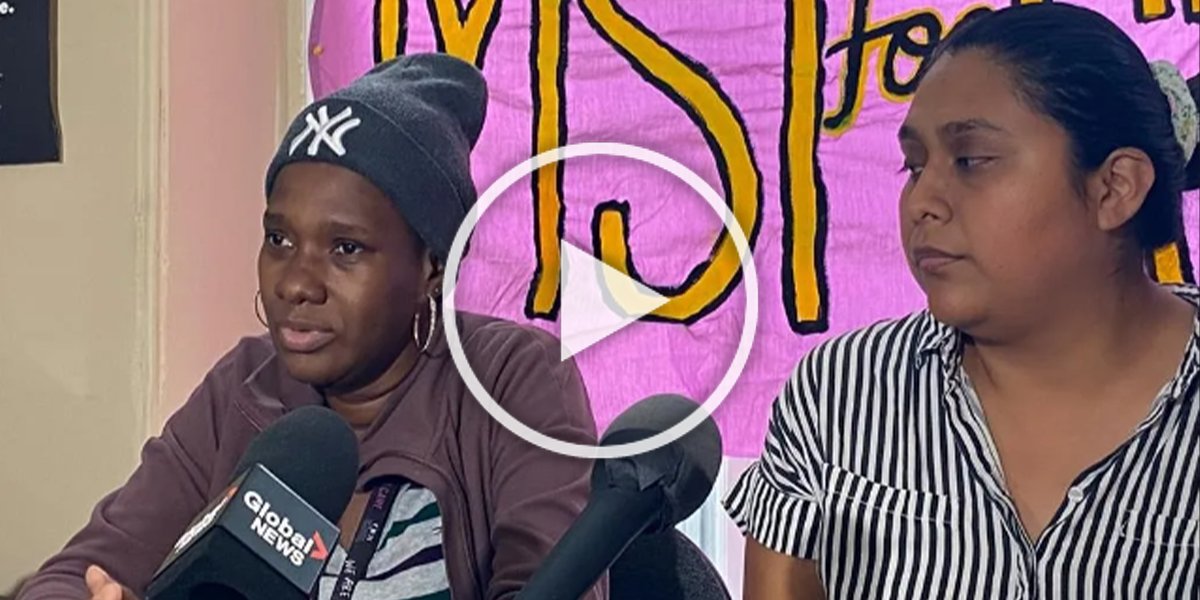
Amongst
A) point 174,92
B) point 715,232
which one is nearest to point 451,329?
point 715,232

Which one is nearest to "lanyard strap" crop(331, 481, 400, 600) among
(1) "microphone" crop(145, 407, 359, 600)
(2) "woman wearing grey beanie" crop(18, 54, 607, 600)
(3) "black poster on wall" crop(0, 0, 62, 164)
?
(2) "woman wearing grey beanie" crop(18, 54, 607, 600)

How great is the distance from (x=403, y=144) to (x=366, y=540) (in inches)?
11.8

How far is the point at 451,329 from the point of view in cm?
125

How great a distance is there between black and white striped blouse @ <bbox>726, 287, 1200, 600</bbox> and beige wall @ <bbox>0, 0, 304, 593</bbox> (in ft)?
2.23

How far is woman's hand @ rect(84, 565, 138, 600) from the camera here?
100 cm

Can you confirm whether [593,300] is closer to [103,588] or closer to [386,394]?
[386,394]

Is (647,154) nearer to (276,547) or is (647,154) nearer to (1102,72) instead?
(1102,72)

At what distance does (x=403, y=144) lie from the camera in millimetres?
1184

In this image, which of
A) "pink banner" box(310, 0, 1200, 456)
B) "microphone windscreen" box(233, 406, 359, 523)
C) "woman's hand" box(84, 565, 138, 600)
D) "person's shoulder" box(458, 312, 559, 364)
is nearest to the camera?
"microphone windscreen" box(233, 406, 359, 523)

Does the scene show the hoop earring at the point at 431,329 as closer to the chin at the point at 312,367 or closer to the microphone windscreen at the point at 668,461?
the chin at the point at 312,367

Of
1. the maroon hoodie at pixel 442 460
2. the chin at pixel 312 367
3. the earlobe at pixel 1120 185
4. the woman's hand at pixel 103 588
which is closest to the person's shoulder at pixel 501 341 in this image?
the maroon hoodie at pixel 442 460

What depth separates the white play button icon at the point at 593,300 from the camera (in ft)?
4.69

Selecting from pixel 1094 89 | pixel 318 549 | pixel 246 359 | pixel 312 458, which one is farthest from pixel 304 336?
pixel 1094 89
